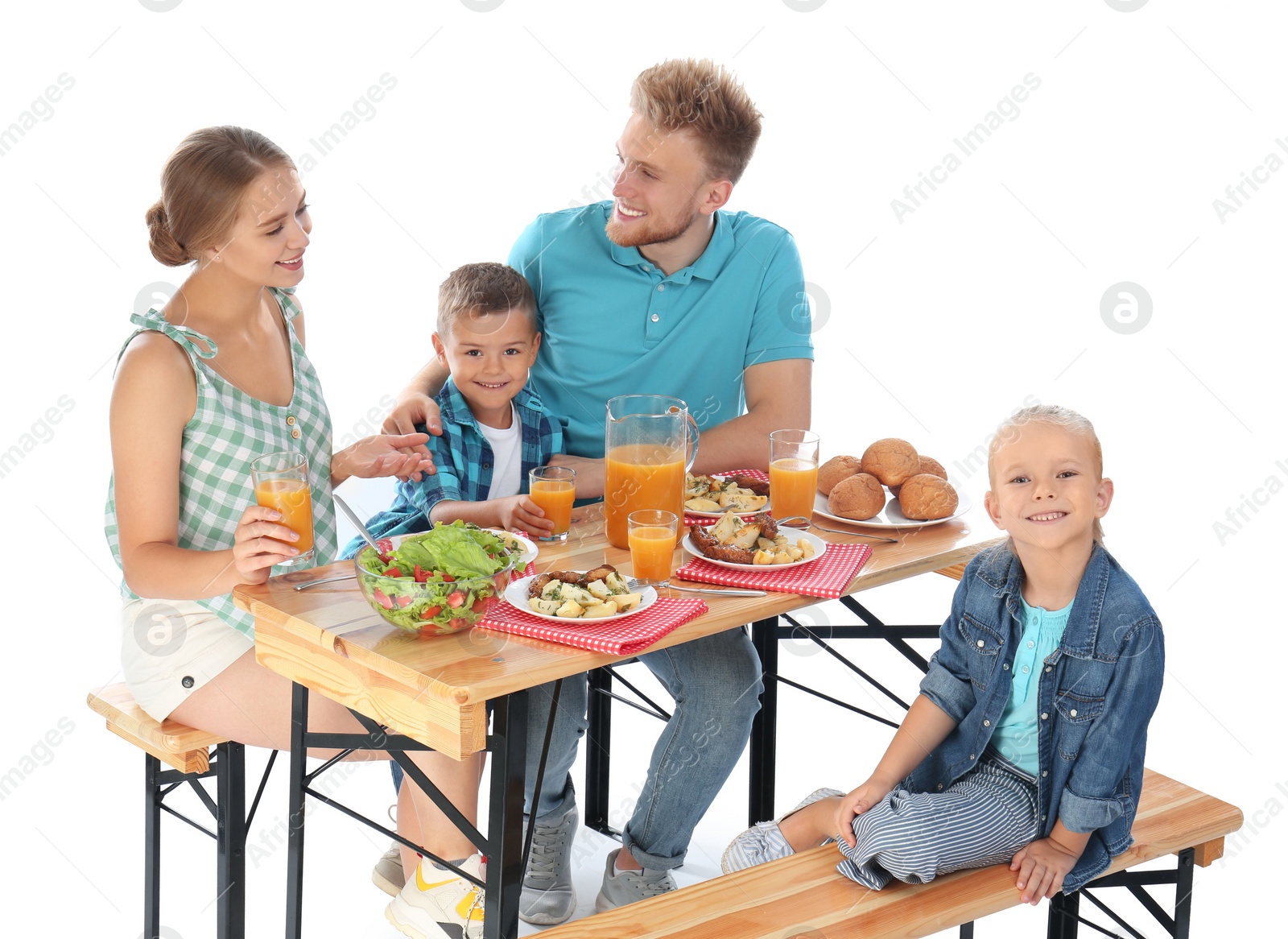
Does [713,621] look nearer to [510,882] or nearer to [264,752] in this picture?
[510,882]

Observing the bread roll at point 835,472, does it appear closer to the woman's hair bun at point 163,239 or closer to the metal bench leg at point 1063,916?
the metal bench leg at point 1063,916

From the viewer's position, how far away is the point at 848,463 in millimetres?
3145

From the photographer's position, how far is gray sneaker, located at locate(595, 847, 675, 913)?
3.33 metres

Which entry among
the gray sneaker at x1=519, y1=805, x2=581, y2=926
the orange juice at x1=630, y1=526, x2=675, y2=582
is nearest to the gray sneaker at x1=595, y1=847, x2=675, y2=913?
the gray sneaker at x1=519, y1=805, x2=581, y2=926

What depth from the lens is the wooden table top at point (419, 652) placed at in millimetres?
2219

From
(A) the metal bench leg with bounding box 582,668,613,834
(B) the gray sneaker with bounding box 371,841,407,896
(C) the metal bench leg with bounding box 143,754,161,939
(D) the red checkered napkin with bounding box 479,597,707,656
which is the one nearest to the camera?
(D) the red checkered napkin with bounding box 479,597,707,656

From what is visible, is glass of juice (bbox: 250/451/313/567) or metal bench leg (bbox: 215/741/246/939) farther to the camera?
metal bench leg (bbox: 215/741/246/939)

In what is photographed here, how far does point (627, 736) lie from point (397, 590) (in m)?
2.25

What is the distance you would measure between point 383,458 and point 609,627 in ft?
2.60

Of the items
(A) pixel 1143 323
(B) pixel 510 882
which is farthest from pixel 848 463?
(A) pixel 1143 323

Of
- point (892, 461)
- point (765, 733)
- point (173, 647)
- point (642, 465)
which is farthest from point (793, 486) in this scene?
point (173, 647)

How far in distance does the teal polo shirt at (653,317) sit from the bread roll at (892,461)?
1.59 ft

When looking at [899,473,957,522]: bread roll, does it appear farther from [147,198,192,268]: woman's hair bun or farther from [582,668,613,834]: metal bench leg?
[147,198,192,268]: woman's hair bun

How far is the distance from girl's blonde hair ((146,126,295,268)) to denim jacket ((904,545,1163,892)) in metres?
1.56
